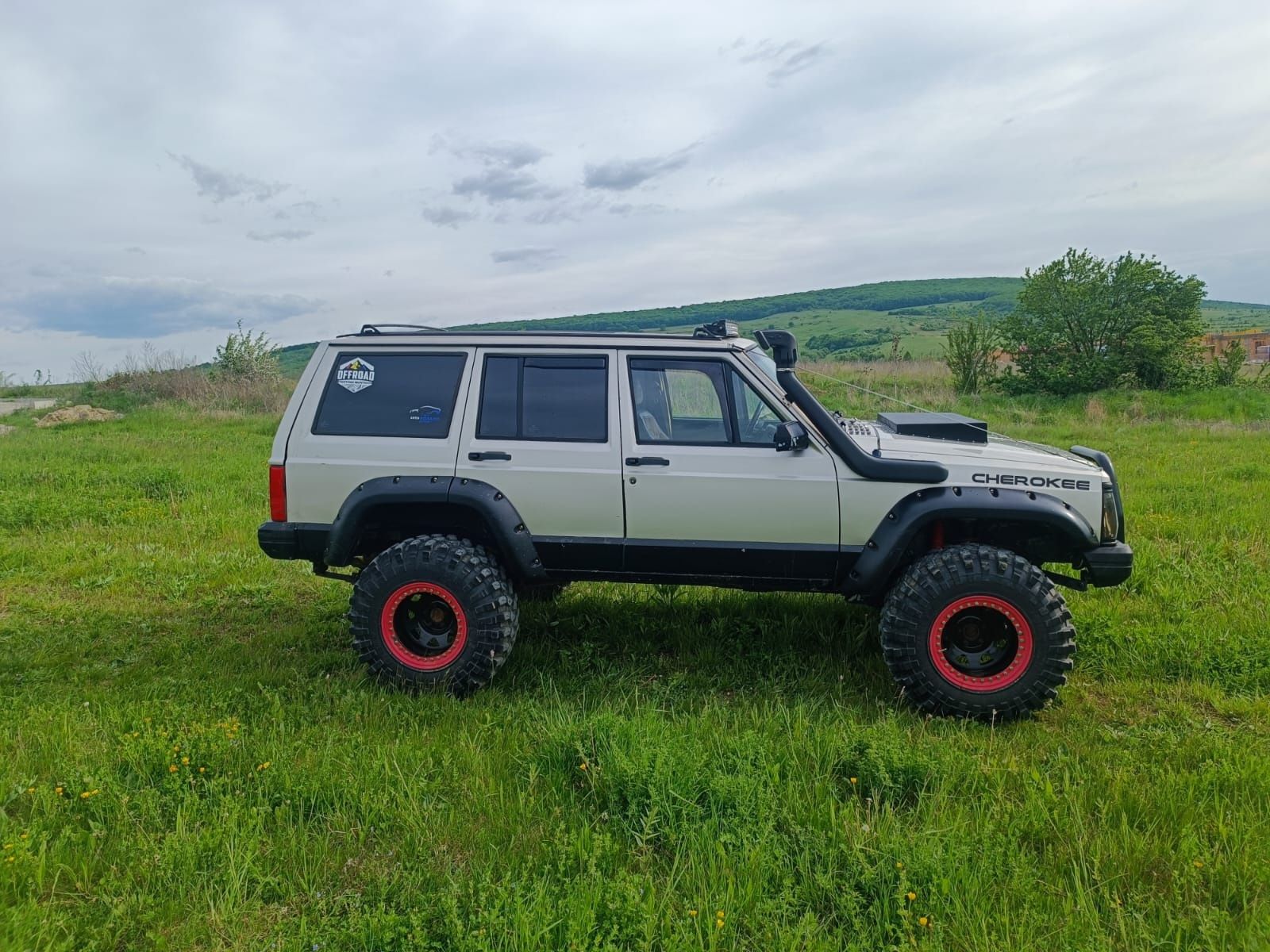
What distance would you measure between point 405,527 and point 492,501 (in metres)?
0.75

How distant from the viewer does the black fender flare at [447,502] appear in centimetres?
442

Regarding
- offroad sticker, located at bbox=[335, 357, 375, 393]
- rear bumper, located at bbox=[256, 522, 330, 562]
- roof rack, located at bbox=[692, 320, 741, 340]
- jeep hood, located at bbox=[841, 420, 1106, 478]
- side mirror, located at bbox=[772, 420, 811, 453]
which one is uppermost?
roof rack, located at bbox=[692, 320, 741, 340]

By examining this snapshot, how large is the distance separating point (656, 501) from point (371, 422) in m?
1.76

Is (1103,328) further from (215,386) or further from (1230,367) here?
(215,386)

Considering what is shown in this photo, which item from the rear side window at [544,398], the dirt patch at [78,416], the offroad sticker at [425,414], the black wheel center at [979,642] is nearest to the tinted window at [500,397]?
the rear side window at [544,398]

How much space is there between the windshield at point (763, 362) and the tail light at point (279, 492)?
2.80 m

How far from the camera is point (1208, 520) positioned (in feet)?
24.4

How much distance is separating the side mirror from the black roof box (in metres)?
1.03

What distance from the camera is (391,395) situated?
464 cm

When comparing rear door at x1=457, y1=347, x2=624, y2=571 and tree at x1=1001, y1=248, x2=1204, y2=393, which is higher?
tree at x1=1001, y1=248, x2=1204, y2=393

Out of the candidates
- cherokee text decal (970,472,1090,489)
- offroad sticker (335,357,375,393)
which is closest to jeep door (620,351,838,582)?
cherokee text decal (970,472,1090,489)

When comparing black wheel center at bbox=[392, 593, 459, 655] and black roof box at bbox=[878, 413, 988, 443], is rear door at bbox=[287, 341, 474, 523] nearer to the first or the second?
black wheel center at bbox=[392, 593, 459, 655]

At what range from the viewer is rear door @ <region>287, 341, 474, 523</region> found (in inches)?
178

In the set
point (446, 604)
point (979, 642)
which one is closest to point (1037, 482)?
point (979, 642)
